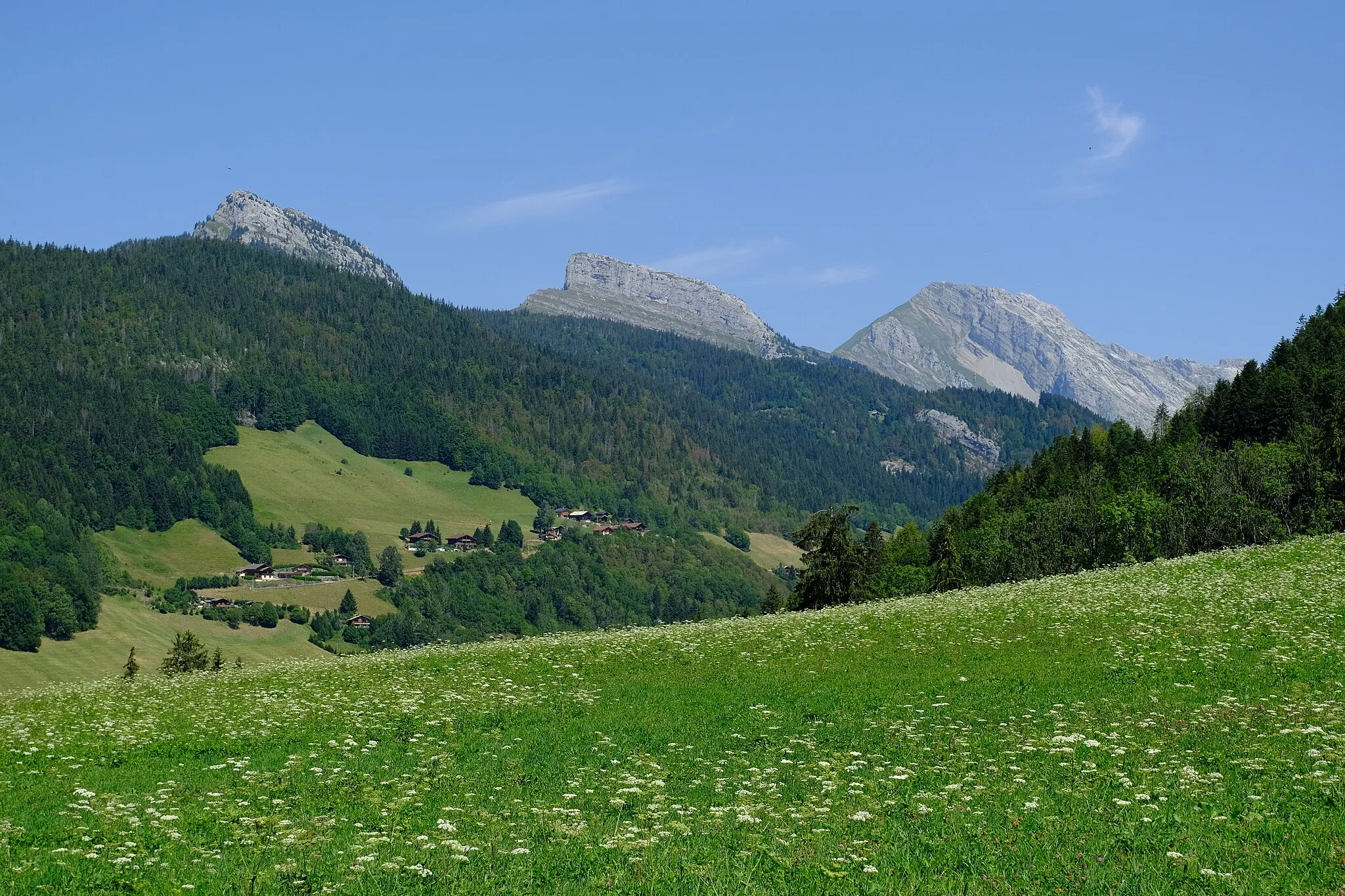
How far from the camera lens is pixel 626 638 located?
4297 centimetres

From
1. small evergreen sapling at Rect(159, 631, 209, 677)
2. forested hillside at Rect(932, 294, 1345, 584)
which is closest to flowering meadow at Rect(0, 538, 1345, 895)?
small evergreen sapling at Rect(159, 631, 209, 677)

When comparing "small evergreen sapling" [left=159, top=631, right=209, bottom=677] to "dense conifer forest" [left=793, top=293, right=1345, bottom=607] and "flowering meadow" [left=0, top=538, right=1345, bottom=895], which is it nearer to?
"dense conifer forest" [left=793, top=293, right=1345, bottom=607]

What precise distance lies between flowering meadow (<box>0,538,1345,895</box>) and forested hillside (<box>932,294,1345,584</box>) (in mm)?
60734

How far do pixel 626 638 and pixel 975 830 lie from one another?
2845cm

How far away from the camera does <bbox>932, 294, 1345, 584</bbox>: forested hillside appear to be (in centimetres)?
9300

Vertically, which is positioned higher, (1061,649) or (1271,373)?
(1271,373)

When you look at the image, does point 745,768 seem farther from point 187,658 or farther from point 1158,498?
point 1158,498

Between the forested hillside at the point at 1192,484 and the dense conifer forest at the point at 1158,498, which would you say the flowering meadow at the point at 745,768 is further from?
the forested hillside at the point at 1192,484

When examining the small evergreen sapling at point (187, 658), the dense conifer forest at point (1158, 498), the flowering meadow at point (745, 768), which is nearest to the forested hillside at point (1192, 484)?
the dense conifer forest at point (1158, 498)

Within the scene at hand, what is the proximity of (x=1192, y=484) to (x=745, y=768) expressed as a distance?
3468 inches

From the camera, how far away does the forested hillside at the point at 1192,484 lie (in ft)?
305

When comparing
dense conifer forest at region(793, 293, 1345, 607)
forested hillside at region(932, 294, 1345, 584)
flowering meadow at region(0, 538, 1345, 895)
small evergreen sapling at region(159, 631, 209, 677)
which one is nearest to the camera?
flowering meadow at region(0, 538, 1345, 895)

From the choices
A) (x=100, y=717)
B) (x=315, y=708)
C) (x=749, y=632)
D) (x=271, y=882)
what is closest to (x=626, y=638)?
(x=749, y=632)

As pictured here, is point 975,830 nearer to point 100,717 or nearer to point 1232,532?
point 100,717
